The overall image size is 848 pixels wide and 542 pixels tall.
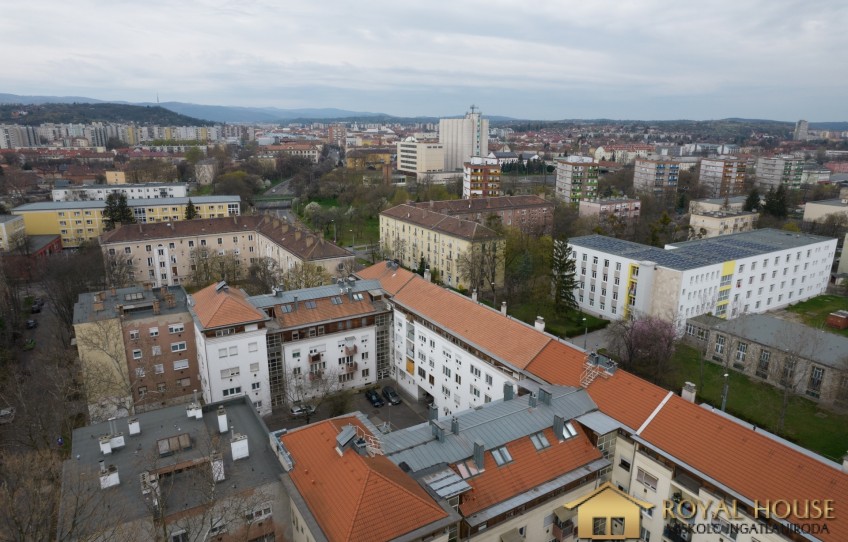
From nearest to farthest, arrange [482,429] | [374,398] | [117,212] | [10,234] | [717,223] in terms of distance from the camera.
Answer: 1. [482,429]
2. [374,398]
3. [10,234]
4. [117,212]
5. [717,223]

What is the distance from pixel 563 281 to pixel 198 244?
43.7 m

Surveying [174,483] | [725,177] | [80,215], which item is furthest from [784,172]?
[80,215]

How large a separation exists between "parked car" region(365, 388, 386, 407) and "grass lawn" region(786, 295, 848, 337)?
4273 centimetres

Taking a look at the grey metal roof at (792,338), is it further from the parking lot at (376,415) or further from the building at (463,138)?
the building at (463,138)

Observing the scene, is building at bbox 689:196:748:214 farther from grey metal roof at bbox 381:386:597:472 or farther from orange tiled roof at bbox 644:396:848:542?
grey metal roof at bbox 381:386:597:472

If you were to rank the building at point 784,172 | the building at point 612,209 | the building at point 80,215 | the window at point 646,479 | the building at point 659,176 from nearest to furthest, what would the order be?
the window at point 646,479
the building at point 80,215
the building at point 612,209
the building at point 659,176
the building at point 784,172

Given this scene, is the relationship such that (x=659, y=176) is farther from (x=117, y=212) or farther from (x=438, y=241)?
(x=117, y=212)

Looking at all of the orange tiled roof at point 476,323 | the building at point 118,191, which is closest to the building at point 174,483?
the orange tiled roof at point 476,323

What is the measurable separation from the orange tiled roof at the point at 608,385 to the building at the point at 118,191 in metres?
80.4

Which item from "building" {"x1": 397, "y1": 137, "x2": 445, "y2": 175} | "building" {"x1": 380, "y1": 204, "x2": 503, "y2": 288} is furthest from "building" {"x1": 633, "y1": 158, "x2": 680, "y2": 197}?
"building" {"x1": 380, "y1": 204, "x2": 503, "y2": 288}

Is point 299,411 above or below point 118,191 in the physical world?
below

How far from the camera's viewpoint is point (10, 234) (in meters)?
64.5

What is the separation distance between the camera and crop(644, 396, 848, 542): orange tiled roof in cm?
1703

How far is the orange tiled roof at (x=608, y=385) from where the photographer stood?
73.5ft
